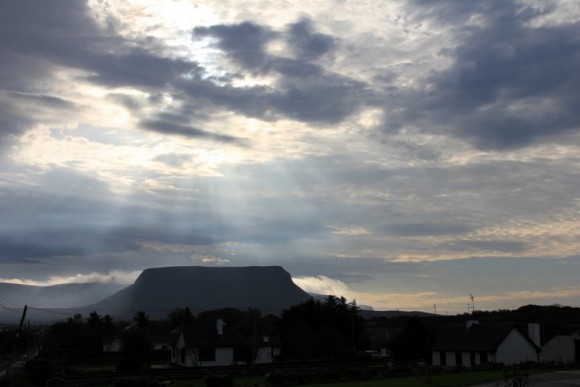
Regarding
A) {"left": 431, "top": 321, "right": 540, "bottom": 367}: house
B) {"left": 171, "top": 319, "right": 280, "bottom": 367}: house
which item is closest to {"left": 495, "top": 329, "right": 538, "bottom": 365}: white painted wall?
{"left": 431, "top": 321, "right": 540, "bottom": 367}: house

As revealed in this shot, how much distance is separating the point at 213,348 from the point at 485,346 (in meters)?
31.4

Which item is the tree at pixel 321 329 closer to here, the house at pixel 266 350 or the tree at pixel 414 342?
the house at pixel 266 350

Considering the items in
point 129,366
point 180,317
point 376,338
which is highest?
point 180,317

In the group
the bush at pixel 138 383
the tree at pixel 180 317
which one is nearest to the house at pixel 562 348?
the bush at pixel 138 383

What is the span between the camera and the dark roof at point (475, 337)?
2534 inches

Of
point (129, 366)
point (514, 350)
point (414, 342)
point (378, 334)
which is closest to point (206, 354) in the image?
point (129, 366)

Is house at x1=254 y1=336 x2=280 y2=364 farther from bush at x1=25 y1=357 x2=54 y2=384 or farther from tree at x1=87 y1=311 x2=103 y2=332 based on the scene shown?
tree at x1=87 y1=311 x2=103 y2=332

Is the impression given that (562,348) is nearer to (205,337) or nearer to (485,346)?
(485,346)

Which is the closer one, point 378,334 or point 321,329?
point 321,329

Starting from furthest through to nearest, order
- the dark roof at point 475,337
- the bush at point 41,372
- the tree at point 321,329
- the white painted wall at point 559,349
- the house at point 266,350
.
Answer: the house at point 266,350 < the tree at point 321,329 < the white painted wall at point 559,349 < the dark roof at point 475,337 < the bush at point 41,372

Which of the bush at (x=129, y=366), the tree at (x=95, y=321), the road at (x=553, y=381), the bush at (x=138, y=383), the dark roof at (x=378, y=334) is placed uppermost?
the tree at (x=95, y=321)

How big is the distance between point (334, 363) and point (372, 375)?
13563mm

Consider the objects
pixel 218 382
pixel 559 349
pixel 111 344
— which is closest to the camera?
pixel 218 382

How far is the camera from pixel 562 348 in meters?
70.8
